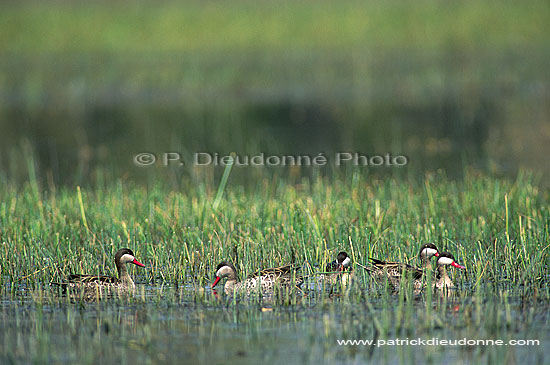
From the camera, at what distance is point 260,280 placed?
9.76m

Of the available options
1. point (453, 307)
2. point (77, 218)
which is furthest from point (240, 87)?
point (453, 307)

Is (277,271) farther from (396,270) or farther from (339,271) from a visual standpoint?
(396,270)

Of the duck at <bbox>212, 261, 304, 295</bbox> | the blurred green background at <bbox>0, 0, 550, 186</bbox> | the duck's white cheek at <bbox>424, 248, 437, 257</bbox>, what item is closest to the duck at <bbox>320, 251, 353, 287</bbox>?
the duck at <bbox>212, 261, 304, 295</bbox>

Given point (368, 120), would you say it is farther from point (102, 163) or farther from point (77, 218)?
point (77, 218)

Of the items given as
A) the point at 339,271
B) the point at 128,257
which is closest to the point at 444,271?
the point at 339,271

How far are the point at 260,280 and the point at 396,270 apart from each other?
1.28 m

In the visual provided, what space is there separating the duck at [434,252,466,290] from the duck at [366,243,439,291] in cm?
12

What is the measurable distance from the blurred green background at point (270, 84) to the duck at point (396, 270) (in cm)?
711

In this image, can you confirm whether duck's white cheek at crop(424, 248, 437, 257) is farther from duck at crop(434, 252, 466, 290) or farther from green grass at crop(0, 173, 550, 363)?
green grass at crop(0, 173, 550, 363)

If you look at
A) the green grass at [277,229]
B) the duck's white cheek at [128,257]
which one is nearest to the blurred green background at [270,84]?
the green grass at [277,229]

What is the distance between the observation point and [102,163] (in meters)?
21.6

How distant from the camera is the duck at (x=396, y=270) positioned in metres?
9.71

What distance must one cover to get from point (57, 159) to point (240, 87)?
11.6 metres

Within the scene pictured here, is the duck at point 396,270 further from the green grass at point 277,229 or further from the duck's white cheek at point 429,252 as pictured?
the green grass at point 277,229
